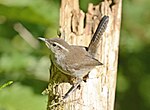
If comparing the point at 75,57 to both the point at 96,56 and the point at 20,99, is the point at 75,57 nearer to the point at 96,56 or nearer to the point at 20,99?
the point at 96,56

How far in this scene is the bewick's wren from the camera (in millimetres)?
4137

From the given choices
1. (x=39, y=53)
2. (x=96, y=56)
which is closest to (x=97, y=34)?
(x=96, y=56)

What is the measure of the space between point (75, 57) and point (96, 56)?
203 millimetres

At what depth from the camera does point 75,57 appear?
173 inches

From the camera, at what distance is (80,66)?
4.34 metres

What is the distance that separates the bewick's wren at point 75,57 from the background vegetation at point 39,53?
65 cm

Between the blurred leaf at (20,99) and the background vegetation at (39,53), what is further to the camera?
the background vegetation at (39,53)

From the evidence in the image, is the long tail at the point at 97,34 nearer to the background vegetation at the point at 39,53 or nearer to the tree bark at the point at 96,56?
the tree bark at the point at 96,56

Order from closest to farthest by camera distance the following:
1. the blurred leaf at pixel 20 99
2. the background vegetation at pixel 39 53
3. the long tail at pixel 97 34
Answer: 1. the long tail at pixel 97 34
2. the blurred leaf at pixel 20 99
3. the background vegetation at pixel 39 53

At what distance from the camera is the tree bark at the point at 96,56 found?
398 centimetres

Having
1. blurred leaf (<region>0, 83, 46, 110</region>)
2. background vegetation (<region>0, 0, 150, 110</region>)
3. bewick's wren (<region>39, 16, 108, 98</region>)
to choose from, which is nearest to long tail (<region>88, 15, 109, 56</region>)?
bewick's wren (<region>39, 16, 108, 98</region>)

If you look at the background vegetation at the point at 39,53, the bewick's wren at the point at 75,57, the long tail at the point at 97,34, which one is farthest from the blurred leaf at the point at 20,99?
the long tail at the point at 97,34

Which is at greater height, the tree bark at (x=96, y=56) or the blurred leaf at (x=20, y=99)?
the tree bark at (x=96, y=56)

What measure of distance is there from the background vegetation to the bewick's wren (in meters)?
0.65
